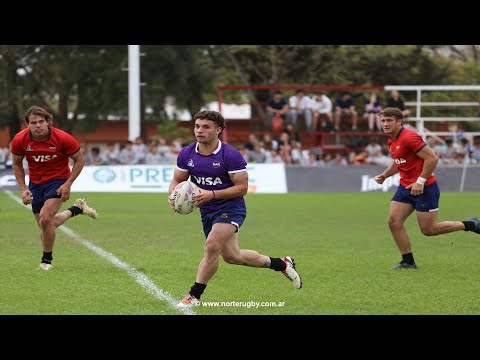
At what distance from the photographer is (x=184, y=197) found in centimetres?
855

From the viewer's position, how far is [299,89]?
30.1m

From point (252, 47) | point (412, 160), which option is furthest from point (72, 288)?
point (252, 47)

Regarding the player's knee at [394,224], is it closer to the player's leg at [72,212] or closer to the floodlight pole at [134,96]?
the player's leg at [72,212]

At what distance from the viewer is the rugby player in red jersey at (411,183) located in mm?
11195

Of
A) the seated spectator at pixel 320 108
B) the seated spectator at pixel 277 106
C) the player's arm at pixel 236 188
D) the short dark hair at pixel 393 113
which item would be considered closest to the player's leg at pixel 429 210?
the short dark hair at pixel 393 113

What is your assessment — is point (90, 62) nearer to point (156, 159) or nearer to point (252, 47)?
point (252, 47)

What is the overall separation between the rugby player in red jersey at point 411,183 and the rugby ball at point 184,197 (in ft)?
11.7

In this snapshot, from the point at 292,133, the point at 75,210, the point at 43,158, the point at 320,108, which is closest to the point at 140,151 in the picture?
the point at 292,133

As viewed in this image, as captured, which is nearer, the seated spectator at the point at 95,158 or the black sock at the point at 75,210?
the black sock at the point at 75,210

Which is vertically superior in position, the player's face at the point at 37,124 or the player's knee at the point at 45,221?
the player's face at the point at 37,124

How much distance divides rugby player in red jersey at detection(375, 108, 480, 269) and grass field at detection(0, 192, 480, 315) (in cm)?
52

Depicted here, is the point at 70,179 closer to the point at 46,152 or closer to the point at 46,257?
the point at 46,152

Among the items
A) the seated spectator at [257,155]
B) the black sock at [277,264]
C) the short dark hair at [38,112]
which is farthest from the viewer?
the seated spectator at [257,155]

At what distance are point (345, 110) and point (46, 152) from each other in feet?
67.5
